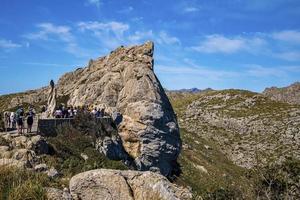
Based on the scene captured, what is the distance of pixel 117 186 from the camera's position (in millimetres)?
9984

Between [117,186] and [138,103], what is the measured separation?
32898 millimetres

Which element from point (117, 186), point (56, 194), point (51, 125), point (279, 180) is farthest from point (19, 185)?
point (51, 125)

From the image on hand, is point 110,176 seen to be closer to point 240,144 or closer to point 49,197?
point 49,197

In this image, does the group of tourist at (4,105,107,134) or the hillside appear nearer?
the group of tourist at (4,105,107,134)

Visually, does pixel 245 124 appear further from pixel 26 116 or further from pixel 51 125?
pixel 26 116

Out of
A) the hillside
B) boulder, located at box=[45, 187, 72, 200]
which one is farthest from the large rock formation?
boulder, located at box=[45, 187, 72, 200]

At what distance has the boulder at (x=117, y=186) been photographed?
980cm

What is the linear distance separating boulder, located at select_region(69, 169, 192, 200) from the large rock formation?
29.9 meters

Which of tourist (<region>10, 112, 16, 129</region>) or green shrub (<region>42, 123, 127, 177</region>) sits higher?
tourist (<region>10, 112, 16, 129</region>)

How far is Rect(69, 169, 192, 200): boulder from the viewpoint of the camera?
32.2 ft

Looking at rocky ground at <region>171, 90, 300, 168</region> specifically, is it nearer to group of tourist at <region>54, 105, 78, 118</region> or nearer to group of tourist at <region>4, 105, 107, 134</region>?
group of tourist at <region>4, 105, 107, 134</region>

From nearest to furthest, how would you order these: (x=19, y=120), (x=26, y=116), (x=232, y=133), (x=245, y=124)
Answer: (x=19, y=120) < (x=26, y=116) < (x=232, y=133) < (x=245, y=124)

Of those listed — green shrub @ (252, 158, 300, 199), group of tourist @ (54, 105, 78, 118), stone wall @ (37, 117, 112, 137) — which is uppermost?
group of tourist @ (54, 105, 78, 118)

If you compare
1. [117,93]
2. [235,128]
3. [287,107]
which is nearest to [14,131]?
[117,93]
